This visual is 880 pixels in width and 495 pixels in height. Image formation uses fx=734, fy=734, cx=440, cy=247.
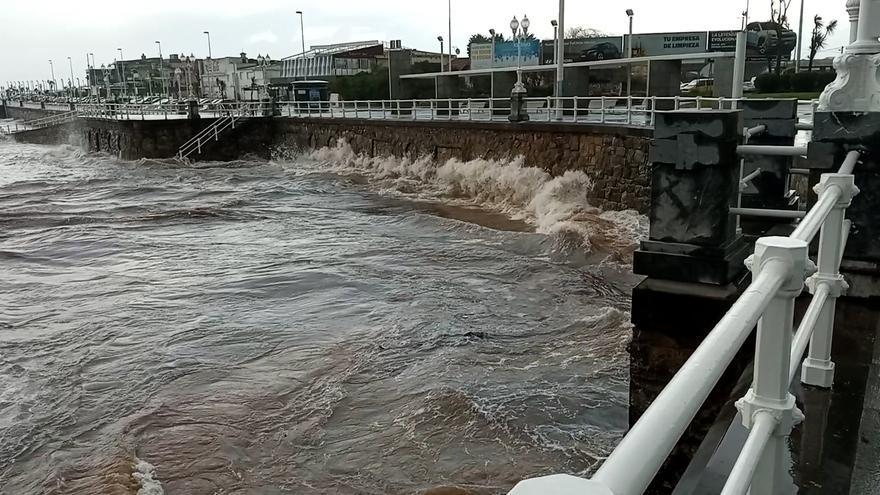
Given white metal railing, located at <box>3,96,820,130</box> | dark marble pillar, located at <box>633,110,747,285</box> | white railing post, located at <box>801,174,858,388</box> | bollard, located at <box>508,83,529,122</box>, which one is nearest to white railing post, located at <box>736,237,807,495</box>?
white railing post, located at <box>801,174,858,388</box>

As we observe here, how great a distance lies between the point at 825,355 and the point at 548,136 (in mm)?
17508

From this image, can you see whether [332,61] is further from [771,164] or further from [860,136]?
[860,136]

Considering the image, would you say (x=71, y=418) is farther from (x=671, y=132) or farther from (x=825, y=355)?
(x=825, y=355)

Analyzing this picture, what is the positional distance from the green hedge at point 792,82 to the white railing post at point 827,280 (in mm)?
35165

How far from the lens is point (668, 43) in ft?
131

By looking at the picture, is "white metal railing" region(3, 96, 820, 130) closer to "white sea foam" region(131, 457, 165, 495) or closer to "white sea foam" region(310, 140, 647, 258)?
"white sea foam" region(310, 140, 647, 258)

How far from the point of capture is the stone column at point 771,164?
5953mm

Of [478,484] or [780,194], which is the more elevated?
[780,194]

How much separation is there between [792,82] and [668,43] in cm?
715

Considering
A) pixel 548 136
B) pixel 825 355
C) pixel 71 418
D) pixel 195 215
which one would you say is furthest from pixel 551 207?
pixel 825 355

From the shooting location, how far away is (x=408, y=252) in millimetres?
14117

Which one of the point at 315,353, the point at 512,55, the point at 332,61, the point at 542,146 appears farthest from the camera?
the point at 332,61

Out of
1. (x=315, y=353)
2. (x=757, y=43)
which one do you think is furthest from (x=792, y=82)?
(x=315, y=353)

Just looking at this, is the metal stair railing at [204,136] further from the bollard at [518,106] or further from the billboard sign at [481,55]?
the bollard at [518,106]
